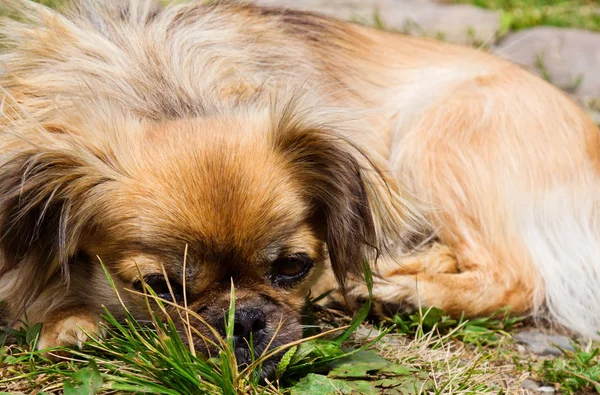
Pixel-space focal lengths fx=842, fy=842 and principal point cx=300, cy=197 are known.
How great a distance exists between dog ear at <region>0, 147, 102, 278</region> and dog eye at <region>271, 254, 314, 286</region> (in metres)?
0.72

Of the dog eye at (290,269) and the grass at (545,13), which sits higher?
the grass at (545,13)

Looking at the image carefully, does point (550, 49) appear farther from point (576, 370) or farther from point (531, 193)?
point (576, 370)

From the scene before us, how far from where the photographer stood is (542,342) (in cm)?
392

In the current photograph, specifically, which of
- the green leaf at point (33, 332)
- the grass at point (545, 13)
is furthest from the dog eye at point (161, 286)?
the grass at point (545, 13)

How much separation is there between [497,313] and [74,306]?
196 cm

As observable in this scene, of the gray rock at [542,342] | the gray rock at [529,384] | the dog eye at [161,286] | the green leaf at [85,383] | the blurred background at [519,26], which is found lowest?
the gray rock at [542,342]

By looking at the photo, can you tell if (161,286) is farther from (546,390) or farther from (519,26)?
(519,26)

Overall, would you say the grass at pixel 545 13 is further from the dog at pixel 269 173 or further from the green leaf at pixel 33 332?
the green leaf at pixel 33 332

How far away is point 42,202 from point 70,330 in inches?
20.6

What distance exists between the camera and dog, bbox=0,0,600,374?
2.96 metres

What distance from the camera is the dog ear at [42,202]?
2.96 metres

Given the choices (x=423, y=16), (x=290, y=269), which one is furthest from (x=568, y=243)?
(x=423, y=16)

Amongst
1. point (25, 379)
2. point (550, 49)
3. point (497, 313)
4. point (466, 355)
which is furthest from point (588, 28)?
point (25, 379)

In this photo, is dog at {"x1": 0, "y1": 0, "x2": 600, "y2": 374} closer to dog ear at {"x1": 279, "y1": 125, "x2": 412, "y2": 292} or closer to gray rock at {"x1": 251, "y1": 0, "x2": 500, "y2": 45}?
dog ear at {"x1": 279, "y1": 125, "x2": 412, "y2": 292}
